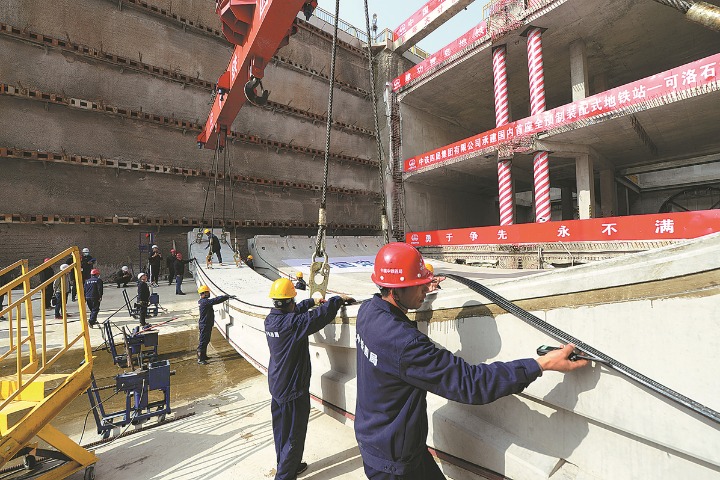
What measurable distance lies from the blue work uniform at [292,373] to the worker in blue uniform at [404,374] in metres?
0.87

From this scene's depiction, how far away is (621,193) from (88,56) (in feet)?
82.4

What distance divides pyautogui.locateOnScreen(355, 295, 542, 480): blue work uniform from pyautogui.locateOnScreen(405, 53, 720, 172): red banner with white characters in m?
11.0

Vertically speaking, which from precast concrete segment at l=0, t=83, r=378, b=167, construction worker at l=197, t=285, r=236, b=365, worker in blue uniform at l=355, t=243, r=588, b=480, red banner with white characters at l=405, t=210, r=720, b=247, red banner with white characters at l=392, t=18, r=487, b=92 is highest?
red banner with white characters at l=392, t=18, r=487, b=92

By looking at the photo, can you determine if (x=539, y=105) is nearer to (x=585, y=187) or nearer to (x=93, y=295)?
(x=585, y=187)

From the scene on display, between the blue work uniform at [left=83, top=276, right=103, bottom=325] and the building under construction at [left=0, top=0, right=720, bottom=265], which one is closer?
the blue work uniform at [left=83, top=276, right=103, bottom=325]

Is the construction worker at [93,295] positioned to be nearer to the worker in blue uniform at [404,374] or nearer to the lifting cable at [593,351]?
the worker in blue uniform at [404,374]

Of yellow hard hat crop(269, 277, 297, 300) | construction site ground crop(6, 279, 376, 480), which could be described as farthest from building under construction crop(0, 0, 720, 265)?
construction site ground crop(6, 279, 376, 480)

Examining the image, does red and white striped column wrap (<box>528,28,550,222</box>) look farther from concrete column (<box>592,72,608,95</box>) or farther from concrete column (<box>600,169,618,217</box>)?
concrete column (<box>600,169,618,217</box>)

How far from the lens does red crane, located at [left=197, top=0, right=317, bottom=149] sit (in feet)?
17.7

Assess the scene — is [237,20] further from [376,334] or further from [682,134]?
[682,134]

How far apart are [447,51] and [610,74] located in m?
6.89

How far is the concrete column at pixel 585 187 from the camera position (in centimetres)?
1125

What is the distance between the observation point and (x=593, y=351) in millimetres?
1319

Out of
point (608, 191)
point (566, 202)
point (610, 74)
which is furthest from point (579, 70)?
point (566, 202)
